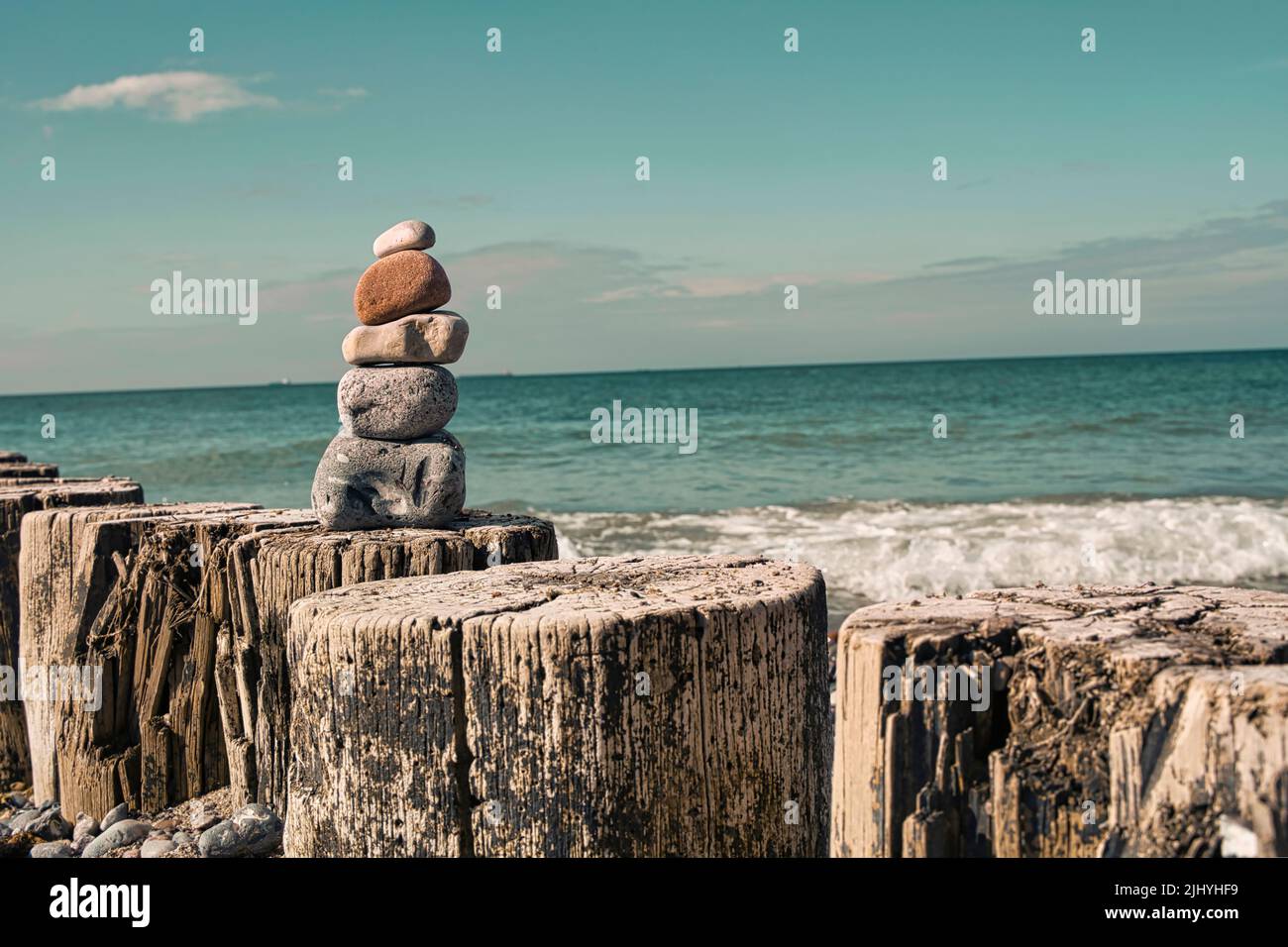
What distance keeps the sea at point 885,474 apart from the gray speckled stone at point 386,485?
5340mm

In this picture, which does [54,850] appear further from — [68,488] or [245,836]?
[68,488]

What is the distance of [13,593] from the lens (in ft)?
17.8

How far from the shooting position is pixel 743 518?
14336mm

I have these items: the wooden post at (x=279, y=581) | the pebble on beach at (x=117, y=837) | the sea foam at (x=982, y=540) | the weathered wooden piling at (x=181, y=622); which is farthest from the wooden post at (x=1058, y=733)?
the sea foam at (x=982, y=540)

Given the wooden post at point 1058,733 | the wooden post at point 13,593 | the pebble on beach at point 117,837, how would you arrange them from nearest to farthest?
the wooden post at point 1058,733, the pebble on beach at point 117,837, the wooden post at point 13,593

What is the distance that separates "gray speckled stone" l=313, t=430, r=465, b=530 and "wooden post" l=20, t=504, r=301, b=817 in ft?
0.91

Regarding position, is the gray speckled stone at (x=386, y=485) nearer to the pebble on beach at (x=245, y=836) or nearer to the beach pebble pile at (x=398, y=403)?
the beach pebble pile at (x=398, y=403)

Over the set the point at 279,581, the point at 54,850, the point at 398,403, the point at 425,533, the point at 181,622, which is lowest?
the point at 54,850

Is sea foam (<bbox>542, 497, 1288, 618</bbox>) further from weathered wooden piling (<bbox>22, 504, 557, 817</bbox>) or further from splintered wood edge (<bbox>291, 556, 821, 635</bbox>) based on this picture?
splintered wood edge (<bbox>291, 556, 821, 635</bbox>)

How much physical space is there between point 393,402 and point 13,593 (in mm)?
2436

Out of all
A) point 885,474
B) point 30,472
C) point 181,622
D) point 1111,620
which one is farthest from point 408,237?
point 885,474

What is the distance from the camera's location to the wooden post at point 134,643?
14.1ft

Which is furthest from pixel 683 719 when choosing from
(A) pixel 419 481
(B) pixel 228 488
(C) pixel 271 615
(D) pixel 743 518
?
(B) pixel 228 488
